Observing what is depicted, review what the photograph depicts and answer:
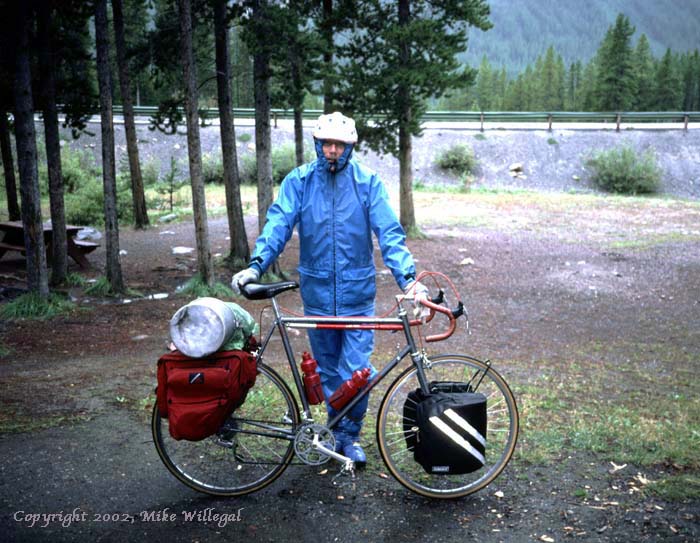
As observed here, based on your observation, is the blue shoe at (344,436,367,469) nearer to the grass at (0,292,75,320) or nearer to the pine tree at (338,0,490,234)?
the grass at (0,292,75,320)

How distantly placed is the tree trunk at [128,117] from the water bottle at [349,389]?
1347cm

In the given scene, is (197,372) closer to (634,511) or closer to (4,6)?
(634,511)

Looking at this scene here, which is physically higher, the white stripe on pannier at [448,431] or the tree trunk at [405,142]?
the tree trunk at [405,142]

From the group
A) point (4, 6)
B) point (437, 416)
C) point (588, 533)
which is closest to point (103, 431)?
point (437, 416)

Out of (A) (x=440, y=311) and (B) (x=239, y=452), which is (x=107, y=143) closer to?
(B) (x=239, y=452)

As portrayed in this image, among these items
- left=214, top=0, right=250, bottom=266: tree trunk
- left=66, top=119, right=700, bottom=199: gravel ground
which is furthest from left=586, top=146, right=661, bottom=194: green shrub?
left=214, top=0, right=250, bottom=266: tree trunk

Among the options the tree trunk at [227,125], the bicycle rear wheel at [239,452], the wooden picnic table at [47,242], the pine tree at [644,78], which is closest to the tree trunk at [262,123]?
the tree trunk at [227,125]

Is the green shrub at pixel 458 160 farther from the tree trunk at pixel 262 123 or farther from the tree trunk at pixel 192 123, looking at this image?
the tree trunk at pixel 192 123

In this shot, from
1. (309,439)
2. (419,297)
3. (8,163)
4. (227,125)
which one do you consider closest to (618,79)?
(227,125)

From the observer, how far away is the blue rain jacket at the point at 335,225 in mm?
3887

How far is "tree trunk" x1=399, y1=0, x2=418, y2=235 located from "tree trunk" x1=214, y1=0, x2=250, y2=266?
3990 millimetres

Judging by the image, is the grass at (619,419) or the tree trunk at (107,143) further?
the tree trunk at (107,143)

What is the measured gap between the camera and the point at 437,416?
351cm

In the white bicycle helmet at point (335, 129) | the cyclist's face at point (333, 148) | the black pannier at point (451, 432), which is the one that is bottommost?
the black pannier at point (451, 432)
